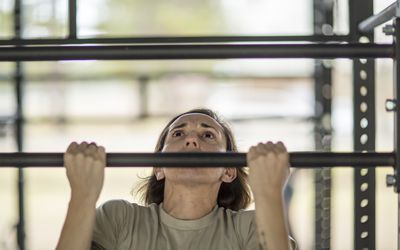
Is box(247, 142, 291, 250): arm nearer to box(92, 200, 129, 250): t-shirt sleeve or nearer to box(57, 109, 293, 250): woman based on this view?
box(57, 109, 293, 250): woman

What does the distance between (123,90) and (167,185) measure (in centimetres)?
601

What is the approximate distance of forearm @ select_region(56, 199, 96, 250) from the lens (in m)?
1.33

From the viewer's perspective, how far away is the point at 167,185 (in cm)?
158

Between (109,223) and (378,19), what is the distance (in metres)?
0.57

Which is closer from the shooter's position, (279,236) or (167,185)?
(279,236)

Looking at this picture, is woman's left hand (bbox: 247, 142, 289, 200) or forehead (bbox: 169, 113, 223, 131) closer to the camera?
woman's left hand (bbox: 247, 142, 289, 200)

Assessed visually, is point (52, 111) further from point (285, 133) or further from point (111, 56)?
point (111, 56)

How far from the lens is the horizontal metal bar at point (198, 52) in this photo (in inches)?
45.9

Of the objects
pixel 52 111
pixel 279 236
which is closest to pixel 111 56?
pixel 279 236

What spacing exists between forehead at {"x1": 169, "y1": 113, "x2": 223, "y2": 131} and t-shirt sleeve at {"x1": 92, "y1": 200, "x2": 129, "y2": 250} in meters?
0.18

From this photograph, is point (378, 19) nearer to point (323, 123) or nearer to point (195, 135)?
point (195, 135)

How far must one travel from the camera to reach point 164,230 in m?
1.52

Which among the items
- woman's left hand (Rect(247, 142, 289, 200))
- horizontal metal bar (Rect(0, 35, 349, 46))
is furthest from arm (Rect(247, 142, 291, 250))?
horizontal metal bar (Rect(0, 35, 349, 46))

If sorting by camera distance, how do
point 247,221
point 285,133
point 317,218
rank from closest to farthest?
point 247,221, point 317,218, point 285,133
